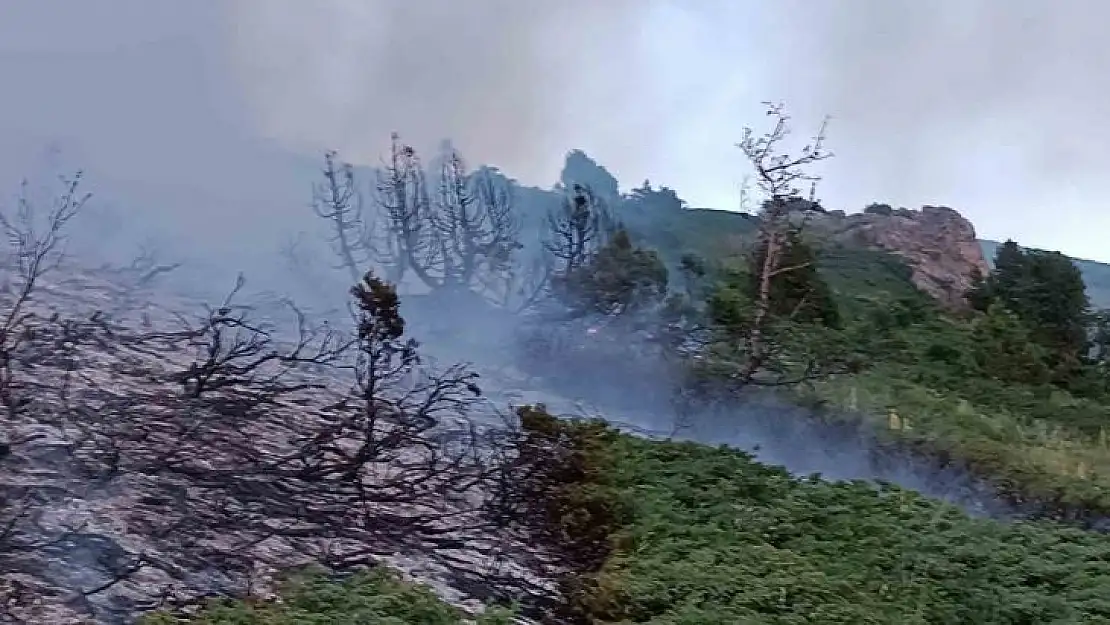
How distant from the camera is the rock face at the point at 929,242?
822 inches

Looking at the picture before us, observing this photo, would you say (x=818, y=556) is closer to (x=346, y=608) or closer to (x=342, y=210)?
(x=346, y=608)

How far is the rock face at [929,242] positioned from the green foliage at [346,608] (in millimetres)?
17327

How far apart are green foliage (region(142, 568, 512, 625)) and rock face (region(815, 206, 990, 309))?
17327 mm

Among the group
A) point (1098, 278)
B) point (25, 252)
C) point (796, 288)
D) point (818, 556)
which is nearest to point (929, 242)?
point (1098, 278)

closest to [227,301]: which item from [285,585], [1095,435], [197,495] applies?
[197,495]

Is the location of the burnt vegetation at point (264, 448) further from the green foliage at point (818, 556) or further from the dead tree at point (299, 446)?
the green foliage at point (818, 556)

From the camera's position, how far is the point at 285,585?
393 cm

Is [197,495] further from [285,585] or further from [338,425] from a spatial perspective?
[338,425]

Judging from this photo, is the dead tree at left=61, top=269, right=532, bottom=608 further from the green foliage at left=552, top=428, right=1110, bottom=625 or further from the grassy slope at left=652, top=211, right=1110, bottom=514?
the grassy slope at left=652, top=211, right=1110, bottom=514

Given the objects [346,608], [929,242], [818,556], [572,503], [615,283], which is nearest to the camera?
[346,608]

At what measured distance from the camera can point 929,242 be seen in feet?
73.0

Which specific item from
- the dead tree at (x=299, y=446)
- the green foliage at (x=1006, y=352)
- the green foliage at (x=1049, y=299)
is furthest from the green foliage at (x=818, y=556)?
the green foliage at (x=1049, y=299)

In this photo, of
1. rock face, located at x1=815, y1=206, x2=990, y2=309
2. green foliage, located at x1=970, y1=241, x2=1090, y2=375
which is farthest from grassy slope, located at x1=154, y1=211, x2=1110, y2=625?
rock face, located at x1=815, y1=206, x2=990, y2=309

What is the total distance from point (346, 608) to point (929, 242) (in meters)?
20.1
